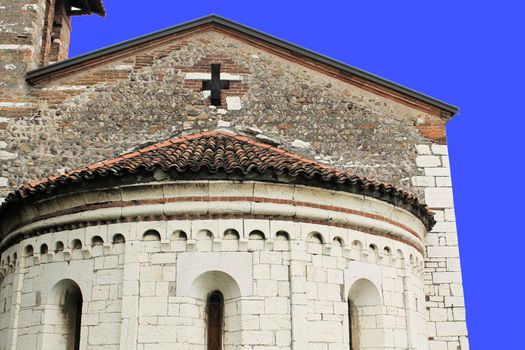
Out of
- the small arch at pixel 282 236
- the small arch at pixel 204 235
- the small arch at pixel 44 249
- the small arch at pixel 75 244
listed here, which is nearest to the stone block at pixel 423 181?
the small arch at pixel 282 236

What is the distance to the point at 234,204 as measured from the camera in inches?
337

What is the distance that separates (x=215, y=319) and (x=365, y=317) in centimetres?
205

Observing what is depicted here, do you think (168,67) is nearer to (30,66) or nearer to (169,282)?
(30,66)

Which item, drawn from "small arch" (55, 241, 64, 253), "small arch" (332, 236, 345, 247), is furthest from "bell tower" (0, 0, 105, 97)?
"small arch" (332, 236, 345, 247)

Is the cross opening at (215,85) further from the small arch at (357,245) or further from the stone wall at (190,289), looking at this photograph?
the small arch at (357,245)

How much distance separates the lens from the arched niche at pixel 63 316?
884cm

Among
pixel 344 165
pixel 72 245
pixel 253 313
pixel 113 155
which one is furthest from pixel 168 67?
pixel 253 313

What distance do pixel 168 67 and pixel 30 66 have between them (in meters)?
2.51

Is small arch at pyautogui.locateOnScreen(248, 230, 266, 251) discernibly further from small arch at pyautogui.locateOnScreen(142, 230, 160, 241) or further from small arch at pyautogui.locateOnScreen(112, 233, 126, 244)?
small arch at pyautogui.locateOnScreen(112, 233, 126, 244)

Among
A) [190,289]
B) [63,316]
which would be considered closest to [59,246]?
[63,316]

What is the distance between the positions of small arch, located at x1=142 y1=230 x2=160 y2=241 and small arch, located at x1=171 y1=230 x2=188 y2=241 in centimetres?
20

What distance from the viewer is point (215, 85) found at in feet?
39.9

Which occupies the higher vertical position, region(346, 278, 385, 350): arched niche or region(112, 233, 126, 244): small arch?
region(112, 233, 126, 244): small arch

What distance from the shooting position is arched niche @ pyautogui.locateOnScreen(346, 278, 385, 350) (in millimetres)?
Answer: 9055
